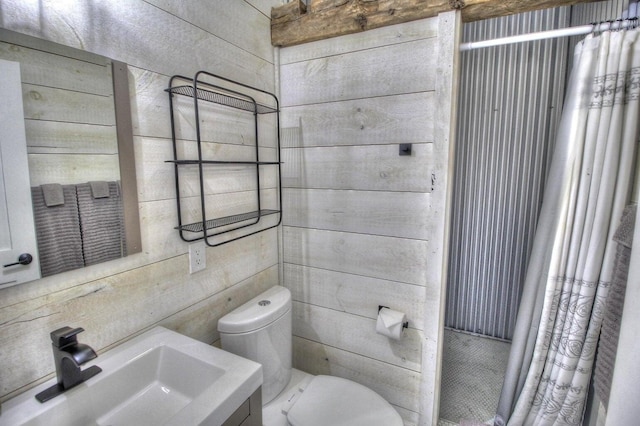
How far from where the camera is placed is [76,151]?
0.88 m

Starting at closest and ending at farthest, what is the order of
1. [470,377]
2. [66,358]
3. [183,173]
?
[66,358] → [183,173] → [470,377]

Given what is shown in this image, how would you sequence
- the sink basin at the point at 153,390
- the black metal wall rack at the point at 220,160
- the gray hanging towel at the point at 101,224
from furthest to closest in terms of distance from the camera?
the black metal wall rack at the point at 220,160 < the gray hanging towel at the point at 101,224 < the sink basin at the point at 153,390

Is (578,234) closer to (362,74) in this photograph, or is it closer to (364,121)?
(364,121)

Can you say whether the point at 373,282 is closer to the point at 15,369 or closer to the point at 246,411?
the point at 246,411

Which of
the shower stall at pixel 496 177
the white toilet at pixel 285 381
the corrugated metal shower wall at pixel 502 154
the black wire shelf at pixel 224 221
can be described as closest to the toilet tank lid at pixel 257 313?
the white toilet at pixel 285 381

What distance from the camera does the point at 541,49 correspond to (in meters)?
2.06

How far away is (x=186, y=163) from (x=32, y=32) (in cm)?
50

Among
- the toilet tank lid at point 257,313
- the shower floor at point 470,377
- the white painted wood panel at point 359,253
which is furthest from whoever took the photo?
the shower floor at point 470,377

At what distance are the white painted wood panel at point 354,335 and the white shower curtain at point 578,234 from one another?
0.59 m

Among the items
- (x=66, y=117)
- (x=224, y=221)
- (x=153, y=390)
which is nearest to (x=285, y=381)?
(x=153, y=390)

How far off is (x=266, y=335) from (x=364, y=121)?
41.4 inches

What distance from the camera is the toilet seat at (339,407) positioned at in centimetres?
128

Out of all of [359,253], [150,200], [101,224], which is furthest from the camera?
[359,253]

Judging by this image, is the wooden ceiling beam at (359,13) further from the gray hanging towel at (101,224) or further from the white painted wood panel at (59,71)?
the gray hanging towel at (101,224)
